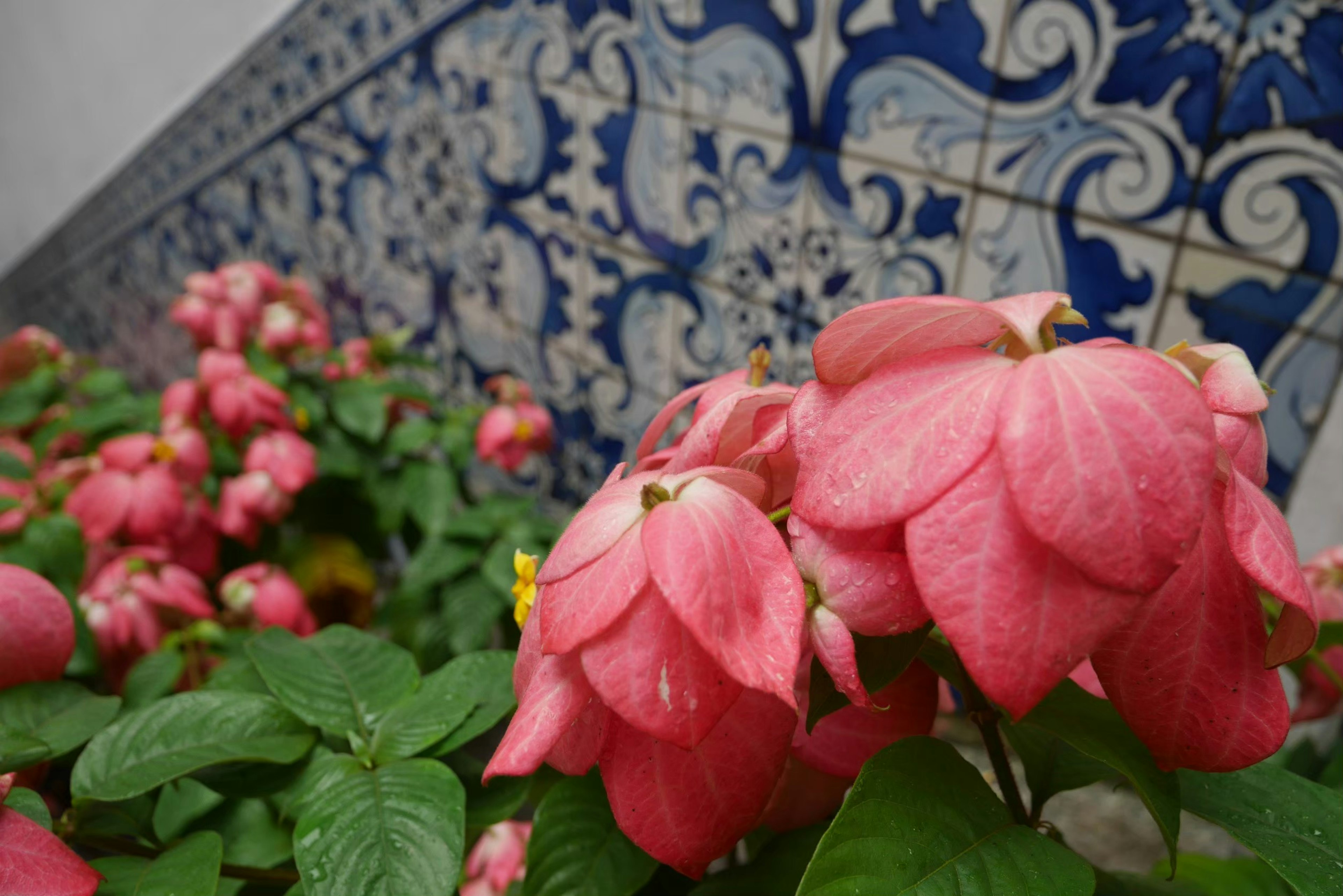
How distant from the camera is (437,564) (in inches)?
→ 33.2

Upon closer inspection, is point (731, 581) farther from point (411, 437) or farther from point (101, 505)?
point (411, 437)

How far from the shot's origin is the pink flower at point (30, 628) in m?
0.36

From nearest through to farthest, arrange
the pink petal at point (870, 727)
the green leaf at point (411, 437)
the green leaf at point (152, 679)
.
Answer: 1. the pink petal at point (870, 727)
2. the green leaf at point (152, 679)
3. the green leaf at point (411, 437)

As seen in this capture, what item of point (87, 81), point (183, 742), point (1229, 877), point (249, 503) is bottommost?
point (1229, 877)

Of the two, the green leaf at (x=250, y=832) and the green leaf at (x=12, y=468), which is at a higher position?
the green leaf at (x=12, y=468)

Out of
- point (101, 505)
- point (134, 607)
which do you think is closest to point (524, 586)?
point (134, 607)

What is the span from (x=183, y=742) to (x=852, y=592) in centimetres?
27

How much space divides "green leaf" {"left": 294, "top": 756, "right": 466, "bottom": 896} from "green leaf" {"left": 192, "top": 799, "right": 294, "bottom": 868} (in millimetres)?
54

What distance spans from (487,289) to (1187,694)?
1.23 m

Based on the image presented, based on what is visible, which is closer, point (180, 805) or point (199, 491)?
Answer: point (180, 805)

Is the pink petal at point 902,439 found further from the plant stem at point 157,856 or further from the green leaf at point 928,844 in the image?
the plant stem at point 157,856

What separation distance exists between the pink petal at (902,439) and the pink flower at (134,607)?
0.59 metres

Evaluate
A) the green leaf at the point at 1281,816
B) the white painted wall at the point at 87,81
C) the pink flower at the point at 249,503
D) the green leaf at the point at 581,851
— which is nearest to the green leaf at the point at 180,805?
the green leaf at the point at 581,851

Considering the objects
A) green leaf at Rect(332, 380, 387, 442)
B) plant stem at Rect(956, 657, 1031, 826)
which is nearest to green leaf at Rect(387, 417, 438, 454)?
green leaf at Rect(332, 380, 387, 442)
